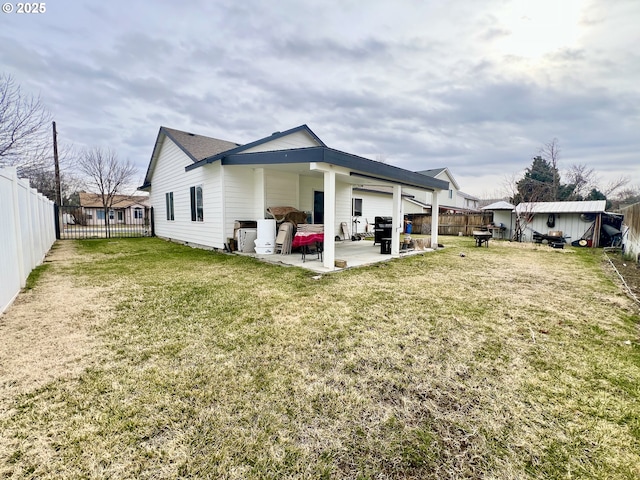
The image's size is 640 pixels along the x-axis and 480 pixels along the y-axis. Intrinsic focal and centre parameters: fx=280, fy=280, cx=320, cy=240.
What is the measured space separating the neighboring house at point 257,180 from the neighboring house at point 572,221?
7.63 m

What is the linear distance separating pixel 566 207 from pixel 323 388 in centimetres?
1775

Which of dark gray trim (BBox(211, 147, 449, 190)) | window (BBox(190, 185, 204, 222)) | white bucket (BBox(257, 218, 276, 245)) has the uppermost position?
dark gray trim (BBox(211, 147, 449, 190))

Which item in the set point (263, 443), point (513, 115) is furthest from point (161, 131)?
point (513, 115)

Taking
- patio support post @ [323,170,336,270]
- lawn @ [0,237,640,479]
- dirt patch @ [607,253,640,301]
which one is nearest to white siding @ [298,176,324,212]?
patio support post @ [323,170,336,270]

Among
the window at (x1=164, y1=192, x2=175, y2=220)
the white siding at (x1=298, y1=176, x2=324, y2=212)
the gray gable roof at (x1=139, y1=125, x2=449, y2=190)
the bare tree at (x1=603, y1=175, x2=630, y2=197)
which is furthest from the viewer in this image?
the bare tree at (x1=603, y1=175, x2=630, y2=197)

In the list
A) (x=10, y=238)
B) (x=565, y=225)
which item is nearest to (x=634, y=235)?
(x=565, y=225)

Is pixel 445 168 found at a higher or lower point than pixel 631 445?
higher

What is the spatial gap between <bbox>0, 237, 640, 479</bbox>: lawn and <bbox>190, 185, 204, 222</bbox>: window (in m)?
6.06

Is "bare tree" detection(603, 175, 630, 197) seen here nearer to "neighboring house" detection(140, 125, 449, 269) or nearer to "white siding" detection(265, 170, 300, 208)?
"neighboring house" detection(140, 125, 449, 269)

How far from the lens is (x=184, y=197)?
1187 cm

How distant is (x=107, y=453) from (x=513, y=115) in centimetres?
1972

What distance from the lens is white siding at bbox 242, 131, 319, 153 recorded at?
9.74 metres

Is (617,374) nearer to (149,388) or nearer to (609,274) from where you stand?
(149,388)

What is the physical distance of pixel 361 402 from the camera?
7.17ft
